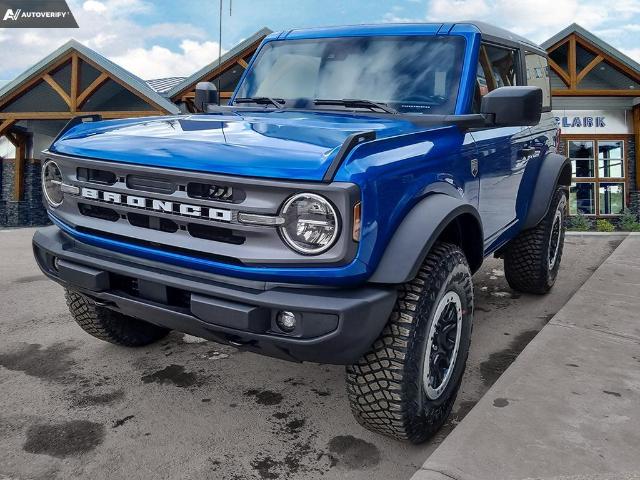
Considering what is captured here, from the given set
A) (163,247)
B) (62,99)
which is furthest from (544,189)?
(62,99)

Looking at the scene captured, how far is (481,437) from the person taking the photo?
91.8 inches

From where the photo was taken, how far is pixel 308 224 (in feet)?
6.74

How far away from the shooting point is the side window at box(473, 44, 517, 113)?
3.32m

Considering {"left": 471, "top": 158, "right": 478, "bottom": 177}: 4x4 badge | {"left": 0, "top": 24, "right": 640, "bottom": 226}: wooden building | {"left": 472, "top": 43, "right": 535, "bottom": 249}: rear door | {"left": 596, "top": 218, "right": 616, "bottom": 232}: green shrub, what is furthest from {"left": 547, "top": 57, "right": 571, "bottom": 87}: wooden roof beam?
{"left": 471, "top": 158, "right": 478, "bottom": 177}: 4x4 badge

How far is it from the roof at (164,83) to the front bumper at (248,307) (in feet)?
45.6

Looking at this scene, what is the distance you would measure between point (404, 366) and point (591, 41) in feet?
47.5

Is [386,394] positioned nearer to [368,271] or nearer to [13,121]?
[368,271]

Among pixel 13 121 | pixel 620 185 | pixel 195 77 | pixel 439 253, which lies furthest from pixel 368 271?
pixel 13 121

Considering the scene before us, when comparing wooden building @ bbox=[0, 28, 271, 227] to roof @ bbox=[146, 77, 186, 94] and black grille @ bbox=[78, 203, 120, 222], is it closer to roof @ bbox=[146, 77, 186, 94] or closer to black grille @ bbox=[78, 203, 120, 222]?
roof @ bbox=[146, 77, 186, 94]

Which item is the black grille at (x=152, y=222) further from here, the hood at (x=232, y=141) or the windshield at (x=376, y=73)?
the windshield at (x=376, y=73)

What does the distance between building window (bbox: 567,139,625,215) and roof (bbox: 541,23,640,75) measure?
219 centimetres

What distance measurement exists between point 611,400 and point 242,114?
2342 mm

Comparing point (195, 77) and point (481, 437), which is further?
point (195, 77)

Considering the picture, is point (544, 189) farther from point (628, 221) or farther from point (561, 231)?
point (628, 221)
